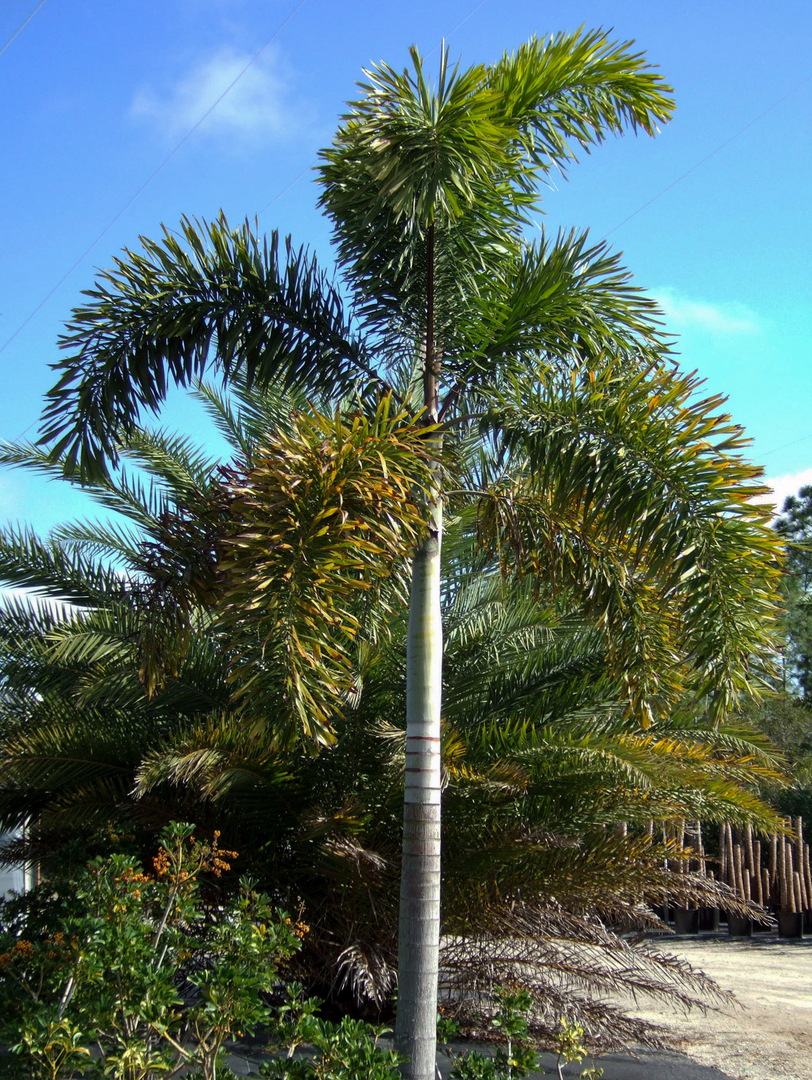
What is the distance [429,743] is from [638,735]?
107 inches

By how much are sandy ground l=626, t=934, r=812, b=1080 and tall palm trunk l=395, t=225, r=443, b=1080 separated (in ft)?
10.0

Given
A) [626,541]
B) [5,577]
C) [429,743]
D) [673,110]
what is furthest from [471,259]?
[5,577]

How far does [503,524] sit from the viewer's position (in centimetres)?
646

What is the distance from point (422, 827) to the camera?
507 centimetres

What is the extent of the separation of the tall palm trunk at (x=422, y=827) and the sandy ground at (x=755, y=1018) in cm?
306

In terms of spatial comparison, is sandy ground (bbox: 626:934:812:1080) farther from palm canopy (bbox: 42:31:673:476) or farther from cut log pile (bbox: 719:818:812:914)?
palm canopy (bbox: 42:31:673:476)

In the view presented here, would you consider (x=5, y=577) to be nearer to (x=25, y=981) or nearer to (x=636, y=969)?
(x=25, y=981)

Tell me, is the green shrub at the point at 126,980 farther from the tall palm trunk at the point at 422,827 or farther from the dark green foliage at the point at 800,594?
the dark green foliage at the point at 800,594

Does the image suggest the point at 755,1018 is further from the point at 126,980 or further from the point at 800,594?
the point at 800,594

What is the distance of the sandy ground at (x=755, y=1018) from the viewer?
22.7 ft

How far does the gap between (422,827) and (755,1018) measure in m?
5.38

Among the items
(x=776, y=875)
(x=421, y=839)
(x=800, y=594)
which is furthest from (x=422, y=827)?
(x=800, y=594)

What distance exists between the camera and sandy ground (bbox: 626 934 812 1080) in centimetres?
691

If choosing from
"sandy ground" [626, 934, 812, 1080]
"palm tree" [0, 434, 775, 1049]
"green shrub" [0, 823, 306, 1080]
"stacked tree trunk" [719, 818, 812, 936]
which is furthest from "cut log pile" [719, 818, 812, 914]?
"green shrub" [0, 823, 306, 1080]
